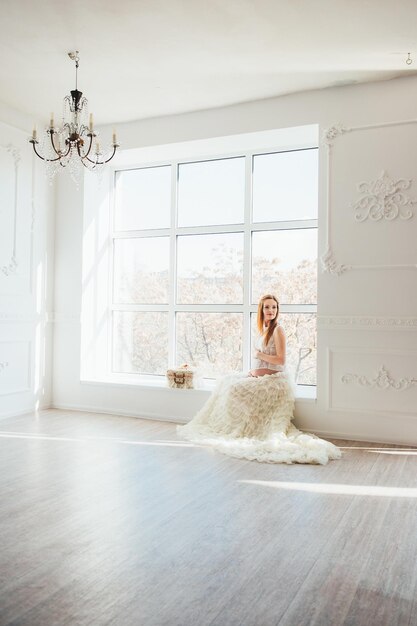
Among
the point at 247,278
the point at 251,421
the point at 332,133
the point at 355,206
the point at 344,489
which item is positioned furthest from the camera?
the point at 247,278

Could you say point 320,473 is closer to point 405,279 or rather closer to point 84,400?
point 405,279

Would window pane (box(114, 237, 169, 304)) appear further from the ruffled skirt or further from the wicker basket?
the ruffled skirt

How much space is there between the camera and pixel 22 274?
19.0ft

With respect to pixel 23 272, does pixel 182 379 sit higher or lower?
lower

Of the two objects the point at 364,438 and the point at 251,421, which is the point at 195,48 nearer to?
the point at 251,421

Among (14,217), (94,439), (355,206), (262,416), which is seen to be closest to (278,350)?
(262,416)

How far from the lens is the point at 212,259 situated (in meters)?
6.05

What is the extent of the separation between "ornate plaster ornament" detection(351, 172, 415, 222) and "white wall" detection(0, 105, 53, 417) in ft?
11.3

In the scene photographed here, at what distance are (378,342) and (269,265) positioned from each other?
154 cm

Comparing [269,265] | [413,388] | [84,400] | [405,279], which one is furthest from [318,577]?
[84,400]

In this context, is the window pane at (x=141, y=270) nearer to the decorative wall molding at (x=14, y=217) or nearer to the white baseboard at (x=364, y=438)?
the decorative wall molding at (x=14, y=217)

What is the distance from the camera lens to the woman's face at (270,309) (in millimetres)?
5094

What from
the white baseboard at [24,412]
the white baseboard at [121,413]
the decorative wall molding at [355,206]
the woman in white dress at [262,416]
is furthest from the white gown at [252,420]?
the white baseboard at [24,412]

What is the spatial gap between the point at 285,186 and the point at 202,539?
13.4ft
